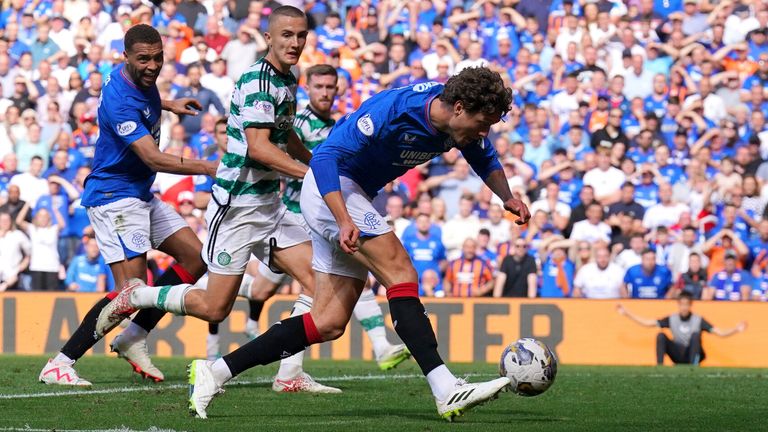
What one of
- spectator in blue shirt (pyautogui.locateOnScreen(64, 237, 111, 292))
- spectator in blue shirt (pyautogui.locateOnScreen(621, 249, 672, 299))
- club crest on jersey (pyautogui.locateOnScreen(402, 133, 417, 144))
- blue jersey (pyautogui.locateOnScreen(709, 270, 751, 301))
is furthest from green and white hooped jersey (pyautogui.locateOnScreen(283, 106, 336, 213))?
blue jersey (pyautogui.locateOnScreen(709, 270, 751, 301))

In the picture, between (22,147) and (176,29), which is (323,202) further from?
(176,29)

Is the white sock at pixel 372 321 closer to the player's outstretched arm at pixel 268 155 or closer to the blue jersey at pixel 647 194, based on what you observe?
the player's outstretched arm at pixel 268 155

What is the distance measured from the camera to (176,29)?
23797mm

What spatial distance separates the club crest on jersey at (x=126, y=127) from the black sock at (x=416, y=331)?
315 cm

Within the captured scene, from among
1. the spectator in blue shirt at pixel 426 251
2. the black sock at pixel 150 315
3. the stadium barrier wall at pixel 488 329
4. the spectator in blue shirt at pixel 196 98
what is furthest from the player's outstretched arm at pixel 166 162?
the spectator in blue shirt at pixel 196 98

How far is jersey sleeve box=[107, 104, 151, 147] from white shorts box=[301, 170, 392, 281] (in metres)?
2.24

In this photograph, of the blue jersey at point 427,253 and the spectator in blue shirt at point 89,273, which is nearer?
the blue jersey at point 427,253

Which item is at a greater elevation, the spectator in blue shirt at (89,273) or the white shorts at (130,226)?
the white shorts at (130,226)

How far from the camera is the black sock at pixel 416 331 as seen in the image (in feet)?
26.2

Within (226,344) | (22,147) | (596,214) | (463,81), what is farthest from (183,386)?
(22,147)

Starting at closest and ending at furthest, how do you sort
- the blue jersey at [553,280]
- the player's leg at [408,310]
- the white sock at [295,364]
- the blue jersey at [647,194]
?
1. the player's leg at [408,310]
2. the white sock at [295,364]
3. the blue jersey at [553,280]
4. the blue jersey at [647,194]

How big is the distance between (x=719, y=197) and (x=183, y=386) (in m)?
10.6

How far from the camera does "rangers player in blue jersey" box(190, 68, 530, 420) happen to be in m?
7.80

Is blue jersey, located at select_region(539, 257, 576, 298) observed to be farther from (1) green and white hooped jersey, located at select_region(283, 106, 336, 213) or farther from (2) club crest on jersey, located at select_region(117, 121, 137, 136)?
(2) club crest on jersey, located at select_region(117, 121, 137, 136)
